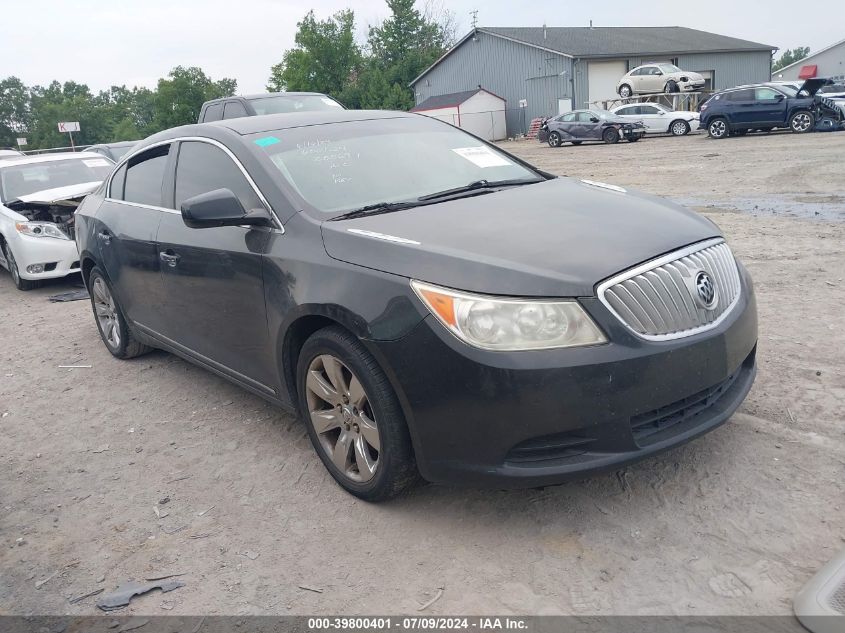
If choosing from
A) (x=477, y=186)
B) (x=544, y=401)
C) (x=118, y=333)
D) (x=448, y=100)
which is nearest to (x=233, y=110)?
(x=118, y=333)

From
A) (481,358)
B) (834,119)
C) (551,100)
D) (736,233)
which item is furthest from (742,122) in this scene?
(481,358)

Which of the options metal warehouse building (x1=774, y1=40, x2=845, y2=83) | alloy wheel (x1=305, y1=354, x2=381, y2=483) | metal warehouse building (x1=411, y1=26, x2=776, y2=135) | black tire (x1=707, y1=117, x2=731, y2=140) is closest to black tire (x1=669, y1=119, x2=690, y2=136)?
black tire (x1=707, y1=117, x2=731, y2=140)

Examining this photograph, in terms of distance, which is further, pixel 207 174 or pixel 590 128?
pixel 590 128

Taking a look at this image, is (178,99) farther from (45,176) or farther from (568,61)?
(45,176)

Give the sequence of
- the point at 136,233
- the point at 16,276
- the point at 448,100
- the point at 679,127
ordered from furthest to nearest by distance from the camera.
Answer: the point at 448,100, the point at 679,127, the point at 16,276, the point at 136,233

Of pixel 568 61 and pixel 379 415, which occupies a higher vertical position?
pixel 568 61

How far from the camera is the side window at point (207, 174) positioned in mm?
3777

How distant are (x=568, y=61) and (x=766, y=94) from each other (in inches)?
725

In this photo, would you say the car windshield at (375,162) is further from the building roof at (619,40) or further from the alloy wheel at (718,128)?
the building roof at (619,40)

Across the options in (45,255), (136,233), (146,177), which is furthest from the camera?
(45,255)

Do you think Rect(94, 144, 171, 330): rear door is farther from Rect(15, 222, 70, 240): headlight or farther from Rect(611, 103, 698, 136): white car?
Rect(611, 103, 698, 136): white car

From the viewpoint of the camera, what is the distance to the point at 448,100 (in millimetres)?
45000

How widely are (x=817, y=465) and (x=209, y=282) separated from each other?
3.12m

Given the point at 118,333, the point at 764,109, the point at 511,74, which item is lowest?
the point at 118,333
